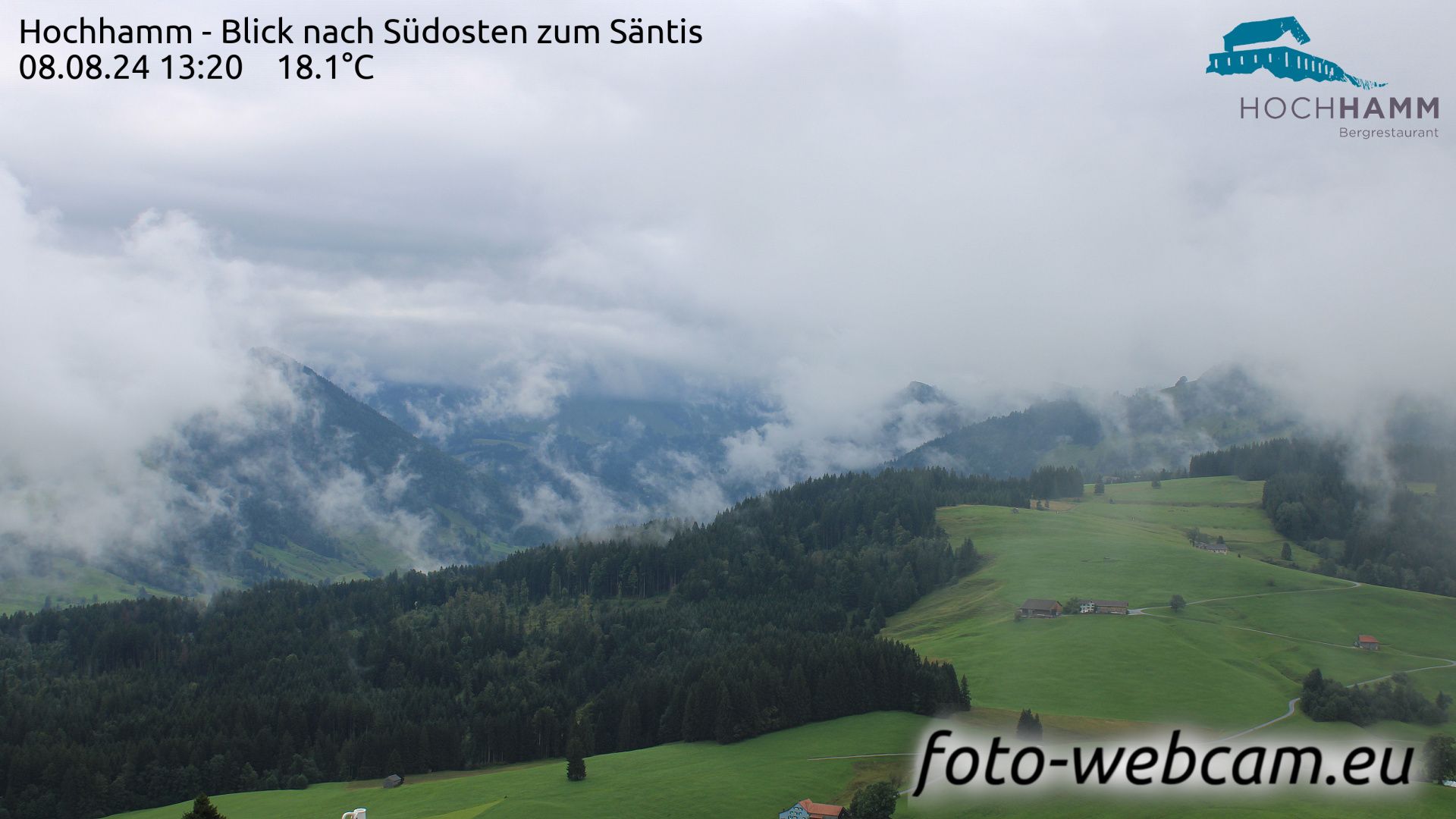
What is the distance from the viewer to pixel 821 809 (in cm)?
10844

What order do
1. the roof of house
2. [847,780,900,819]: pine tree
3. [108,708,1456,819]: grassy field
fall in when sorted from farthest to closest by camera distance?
the roof of house
[108,708,1456,819]: grassy field
[847,780,900,819]: pine tree

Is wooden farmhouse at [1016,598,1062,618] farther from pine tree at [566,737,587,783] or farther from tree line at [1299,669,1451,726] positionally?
pine tree at [566,737,587,783]

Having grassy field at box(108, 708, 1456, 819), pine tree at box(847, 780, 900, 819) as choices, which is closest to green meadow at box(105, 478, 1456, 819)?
grassy field at box(108, 708, 1456, 819)

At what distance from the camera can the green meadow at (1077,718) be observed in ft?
370

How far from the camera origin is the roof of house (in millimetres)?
107562

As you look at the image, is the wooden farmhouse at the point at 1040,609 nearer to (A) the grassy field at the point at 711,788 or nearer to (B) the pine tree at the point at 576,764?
(A) the grassy field at the point at 711,788

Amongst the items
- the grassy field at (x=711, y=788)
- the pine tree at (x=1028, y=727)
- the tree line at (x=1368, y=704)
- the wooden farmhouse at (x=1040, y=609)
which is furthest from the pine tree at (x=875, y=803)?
the wooden farmhouse at (x=1040, y=609)

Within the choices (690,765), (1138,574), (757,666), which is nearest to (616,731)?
(757,666)

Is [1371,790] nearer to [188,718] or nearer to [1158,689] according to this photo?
[1158,689]

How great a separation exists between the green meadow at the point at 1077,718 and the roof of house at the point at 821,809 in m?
5.13

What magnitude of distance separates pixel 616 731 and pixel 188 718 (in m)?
75.8

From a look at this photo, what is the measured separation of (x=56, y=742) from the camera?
172 meters

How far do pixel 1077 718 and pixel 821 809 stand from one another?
1678 inches

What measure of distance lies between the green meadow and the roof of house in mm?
5130
